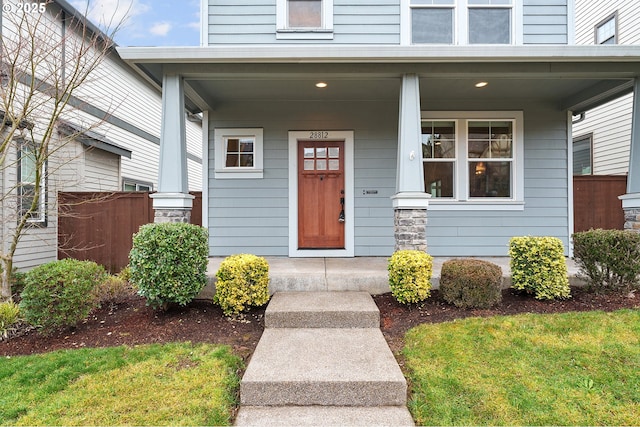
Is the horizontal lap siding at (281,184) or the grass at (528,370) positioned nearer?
the grass at (528,370)

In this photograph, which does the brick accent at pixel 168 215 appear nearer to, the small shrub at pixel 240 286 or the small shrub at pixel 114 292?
the small shrub at pixel 114 292

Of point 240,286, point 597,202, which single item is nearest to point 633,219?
point 597,202

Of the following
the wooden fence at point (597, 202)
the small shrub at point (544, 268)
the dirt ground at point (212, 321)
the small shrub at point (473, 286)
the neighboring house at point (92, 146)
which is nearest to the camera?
the dirt ground at point (212, 321)

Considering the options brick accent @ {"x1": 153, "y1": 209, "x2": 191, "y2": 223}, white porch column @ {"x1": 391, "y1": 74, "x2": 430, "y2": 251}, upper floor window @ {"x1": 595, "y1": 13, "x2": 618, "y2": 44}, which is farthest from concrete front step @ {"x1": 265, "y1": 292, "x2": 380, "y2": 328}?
upper floor window @ {"x1": 595, "y1": 13, "x2": 618, "y2": 44}

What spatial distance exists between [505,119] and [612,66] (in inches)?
60.5

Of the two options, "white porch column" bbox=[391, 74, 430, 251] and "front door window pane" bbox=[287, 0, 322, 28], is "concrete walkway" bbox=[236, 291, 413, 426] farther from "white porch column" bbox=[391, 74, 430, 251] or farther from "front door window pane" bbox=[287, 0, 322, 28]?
"front door window pane" bbox=[287, 0, 322, 28]

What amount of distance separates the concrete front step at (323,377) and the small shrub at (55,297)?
196 cm

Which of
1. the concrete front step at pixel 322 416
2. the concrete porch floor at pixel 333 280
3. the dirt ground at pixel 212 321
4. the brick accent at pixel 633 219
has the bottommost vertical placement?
the concrete front step at pixel 322 416

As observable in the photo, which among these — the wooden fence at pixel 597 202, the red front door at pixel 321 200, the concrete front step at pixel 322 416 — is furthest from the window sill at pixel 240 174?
the wooden fence at pixel 597 202

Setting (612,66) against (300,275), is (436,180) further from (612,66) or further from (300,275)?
(300,275)

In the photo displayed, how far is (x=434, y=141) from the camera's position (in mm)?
5789

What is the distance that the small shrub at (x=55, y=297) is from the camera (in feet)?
10.3

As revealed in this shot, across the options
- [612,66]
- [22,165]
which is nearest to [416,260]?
[612,66]

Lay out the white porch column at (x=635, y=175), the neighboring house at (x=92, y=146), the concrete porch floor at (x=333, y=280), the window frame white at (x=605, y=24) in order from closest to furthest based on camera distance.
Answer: the concrete porch floor at (x=333, y=280), the white porch column at (x=635, y=175), the neighboring house at (x=92, y=146), the window frame white at (x=605, y=24)
